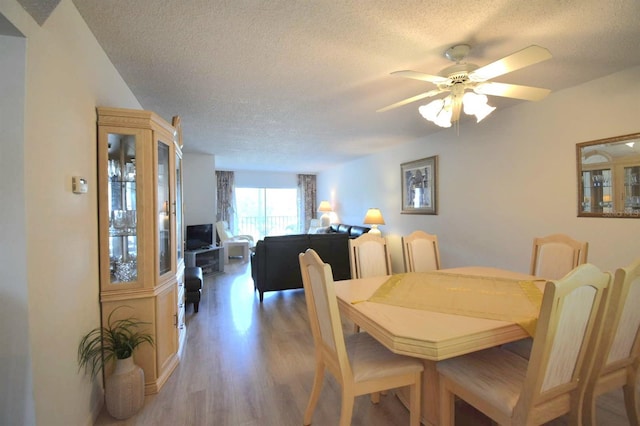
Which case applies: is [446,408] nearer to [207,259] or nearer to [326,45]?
[326,45]

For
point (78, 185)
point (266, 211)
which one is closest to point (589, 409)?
point (78, 185)

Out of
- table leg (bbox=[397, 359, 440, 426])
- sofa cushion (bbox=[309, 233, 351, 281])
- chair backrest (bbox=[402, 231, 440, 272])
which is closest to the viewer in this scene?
table leg (bbox=[397, 359, 440, 426])

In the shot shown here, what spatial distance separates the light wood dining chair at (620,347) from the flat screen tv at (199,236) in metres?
5.48

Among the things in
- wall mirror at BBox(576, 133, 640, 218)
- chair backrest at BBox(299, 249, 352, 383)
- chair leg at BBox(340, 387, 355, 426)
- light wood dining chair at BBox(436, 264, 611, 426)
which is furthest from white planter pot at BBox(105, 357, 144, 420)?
wall mirror at BBox(576, 133, 640, 218)

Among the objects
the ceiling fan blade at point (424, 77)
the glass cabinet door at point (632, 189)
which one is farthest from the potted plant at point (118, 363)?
the glass cabinet door at point (632, 189)

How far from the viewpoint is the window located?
823 centimetres

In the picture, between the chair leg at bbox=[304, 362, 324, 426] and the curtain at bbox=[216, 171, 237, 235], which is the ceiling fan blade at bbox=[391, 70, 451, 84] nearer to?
the chair leg at bbox=[304, 362, 324, 426]

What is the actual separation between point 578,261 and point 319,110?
262 centimetres

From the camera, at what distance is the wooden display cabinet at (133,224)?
1846 millimetres

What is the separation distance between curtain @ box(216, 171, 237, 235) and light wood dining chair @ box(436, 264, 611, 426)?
7178 mm

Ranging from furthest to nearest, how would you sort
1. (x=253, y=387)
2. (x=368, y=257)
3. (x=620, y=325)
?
(x=368, y=257) < (x=253, y=387) < (x=620, y=325)

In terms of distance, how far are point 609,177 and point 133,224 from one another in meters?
3.73

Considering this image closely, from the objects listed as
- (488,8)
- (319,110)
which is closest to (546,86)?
(488,8)

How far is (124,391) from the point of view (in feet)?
5.68
